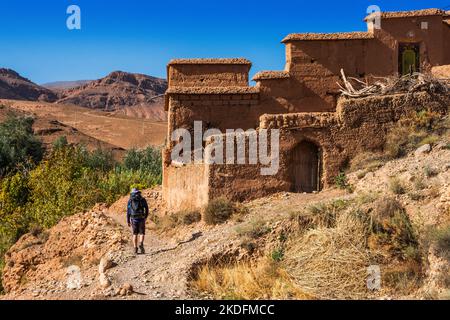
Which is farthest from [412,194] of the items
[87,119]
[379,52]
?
[87,119]

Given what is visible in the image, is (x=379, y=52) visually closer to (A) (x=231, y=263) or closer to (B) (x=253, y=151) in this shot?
(B) (x=253, y=151)

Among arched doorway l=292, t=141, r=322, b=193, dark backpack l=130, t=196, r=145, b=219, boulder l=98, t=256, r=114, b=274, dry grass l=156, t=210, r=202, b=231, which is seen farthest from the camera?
arched doorway l=292, t=141, r=322, b=193

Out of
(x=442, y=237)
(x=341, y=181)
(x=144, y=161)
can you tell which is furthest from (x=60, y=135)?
(x=442, y=237)

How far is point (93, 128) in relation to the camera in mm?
68188

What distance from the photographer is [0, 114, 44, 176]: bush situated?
105 ft

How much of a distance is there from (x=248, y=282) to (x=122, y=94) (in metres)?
92.7

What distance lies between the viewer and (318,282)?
11.5m

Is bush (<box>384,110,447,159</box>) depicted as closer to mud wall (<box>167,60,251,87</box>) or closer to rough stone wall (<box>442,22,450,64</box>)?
rough stone wall (<box>442,22,450,64</box>)

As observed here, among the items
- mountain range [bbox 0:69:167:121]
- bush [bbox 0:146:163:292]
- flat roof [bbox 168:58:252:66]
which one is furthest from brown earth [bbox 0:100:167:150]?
flat roof [bbox 168:58:252:66]

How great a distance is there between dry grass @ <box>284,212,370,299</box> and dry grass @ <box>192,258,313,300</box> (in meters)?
0.21

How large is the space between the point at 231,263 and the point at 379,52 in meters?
9.28

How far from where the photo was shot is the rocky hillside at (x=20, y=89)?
97.0 meters

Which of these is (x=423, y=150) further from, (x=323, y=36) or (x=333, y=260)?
(x=333, y=260)

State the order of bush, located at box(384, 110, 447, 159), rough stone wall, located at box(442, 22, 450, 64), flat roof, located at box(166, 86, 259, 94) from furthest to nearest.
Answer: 1. rough stone wall, located at box(442, 22, 450, 64)
2. flat roof, located at box(166, 86, 259, 94)
3. bush, located at box(384, 110, 447, 159)
